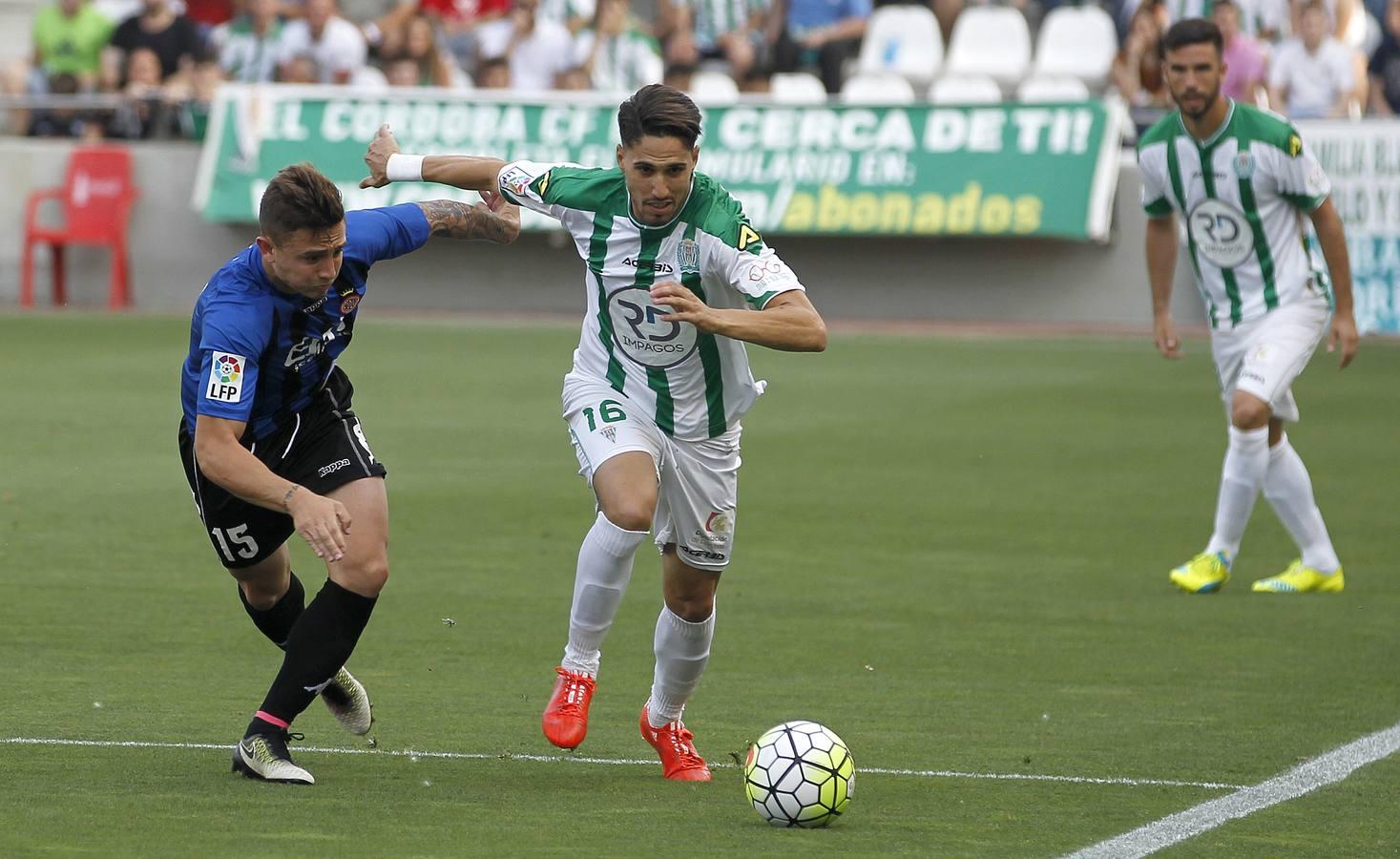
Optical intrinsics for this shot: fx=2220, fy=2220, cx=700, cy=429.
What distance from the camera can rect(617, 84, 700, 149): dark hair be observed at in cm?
578

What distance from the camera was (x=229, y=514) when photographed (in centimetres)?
604

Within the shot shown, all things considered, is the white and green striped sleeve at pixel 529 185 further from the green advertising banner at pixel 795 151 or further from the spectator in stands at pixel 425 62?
the spectator in stands at pixel 425 62

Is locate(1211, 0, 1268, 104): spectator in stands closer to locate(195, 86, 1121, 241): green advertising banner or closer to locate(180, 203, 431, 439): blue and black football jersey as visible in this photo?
locate(195, 86, 1121, 241): green advertising banner

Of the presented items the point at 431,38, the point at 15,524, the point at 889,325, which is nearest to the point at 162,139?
the point at 431,38

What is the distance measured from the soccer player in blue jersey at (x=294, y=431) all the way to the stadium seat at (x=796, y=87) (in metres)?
16.2

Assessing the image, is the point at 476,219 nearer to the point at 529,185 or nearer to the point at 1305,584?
the point at 529,185

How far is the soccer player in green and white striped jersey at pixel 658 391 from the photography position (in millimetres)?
5926

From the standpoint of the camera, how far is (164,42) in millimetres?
22953

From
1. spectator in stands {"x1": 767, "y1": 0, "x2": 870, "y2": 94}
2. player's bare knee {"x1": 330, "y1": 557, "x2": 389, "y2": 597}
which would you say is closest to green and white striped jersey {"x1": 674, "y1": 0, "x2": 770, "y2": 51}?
spectator in stands {"x1": 767, "y1": 0, "x2": 870, "y2": 94}

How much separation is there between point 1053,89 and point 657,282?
16530mm

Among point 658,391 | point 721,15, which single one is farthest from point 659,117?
point 721,15

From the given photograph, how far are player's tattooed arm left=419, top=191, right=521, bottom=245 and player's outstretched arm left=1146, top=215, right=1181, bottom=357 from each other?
3819 millimetres

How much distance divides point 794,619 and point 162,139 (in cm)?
1592

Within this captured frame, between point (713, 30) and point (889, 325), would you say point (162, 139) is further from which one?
point (889, 325)
